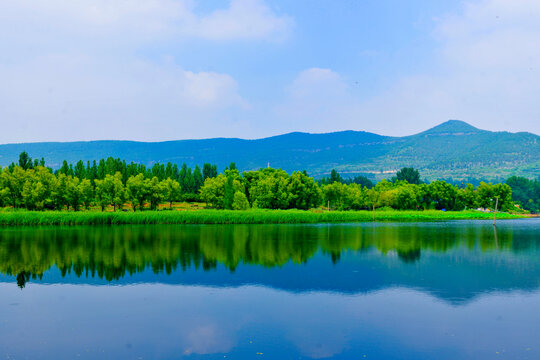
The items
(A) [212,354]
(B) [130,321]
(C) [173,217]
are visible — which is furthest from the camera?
(C) [173,217]

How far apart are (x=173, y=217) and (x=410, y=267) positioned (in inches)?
2401

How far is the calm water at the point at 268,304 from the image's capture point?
56.1 ft

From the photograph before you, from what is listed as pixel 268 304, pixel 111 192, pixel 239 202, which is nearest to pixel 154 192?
pixel 111 192

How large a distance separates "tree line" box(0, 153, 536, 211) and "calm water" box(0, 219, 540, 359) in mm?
61006

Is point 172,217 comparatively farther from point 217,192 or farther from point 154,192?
point 217,192

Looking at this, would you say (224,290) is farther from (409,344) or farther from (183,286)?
(409,344)

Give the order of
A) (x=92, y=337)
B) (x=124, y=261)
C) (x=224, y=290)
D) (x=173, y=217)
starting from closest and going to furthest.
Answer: (x=92, y=337), (x=224, y=290), (x=124, y=261), (x=173, y=217)

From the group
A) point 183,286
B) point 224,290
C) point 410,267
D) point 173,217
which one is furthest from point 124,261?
point 173,217

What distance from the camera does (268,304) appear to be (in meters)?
23.5

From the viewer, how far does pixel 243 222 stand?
91.1 m

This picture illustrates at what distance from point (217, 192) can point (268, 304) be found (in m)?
104

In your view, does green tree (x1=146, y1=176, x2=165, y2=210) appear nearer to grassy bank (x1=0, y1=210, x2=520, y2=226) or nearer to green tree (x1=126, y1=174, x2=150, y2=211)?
green tree (x1=126, y1=174, x2=150, y2=211)

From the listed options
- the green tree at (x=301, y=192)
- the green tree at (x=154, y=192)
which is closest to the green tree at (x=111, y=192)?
the green tree at (x=154, y=192)

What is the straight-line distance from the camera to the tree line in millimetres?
98750
